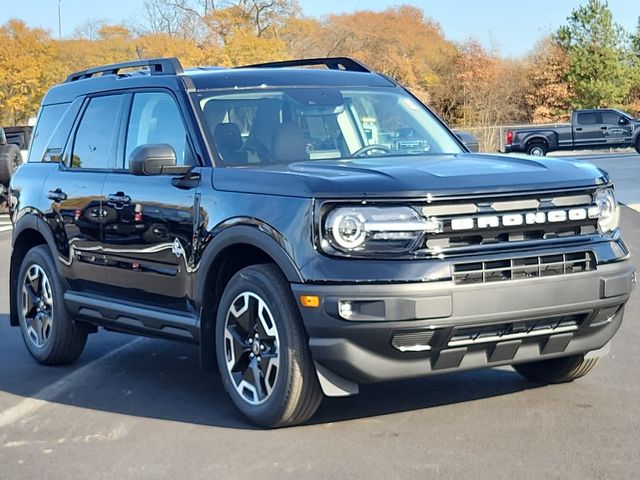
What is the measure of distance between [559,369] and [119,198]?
2.78 meters

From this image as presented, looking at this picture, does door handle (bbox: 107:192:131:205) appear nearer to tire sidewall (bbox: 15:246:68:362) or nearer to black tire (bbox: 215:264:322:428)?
tire sidewall (bbox: 15:246:68:362)

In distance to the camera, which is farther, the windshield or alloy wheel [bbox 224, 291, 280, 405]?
the windshield

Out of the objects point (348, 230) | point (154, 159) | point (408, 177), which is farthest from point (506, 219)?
point (154, 159)

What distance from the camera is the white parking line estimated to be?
640cm

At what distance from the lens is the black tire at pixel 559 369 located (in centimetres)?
639

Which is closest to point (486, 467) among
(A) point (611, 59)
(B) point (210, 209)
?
(B) point (210, 209)

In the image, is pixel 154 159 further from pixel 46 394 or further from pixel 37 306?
pixel 37 306

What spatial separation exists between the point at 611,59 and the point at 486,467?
5751 centimetres

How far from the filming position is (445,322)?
17.1 feet

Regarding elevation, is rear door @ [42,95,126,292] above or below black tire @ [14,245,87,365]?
above

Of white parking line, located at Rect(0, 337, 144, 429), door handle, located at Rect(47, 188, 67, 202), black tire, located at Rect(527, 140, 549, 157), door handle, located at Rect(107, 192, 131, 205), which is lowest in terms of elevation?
black tire, located at Rect(527, 140, 549, 157)

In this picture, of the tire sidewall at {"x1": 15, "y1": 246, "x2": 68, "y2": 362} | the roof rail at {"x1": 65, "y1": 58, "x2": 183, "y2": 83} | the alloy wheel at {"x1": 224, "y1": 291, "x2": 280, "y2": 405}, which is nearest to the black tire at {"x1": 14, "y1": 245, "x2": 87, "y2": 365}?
the tire sidewall at {"x1": 15, "y1": 246, "x2": 68, "y2": 362}

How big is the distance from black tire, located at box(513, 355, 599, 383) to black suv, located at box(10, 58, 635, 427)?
0.02 meters

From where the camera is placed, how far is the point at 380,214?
527 cm
